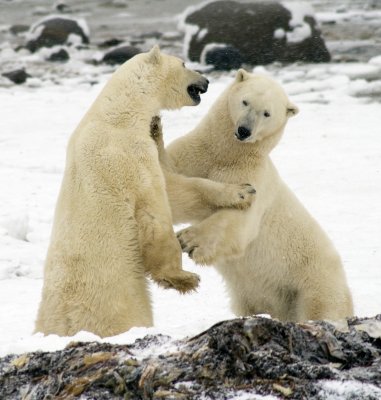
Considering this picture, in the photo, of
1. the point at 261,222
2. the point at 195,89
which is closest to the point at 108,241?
the point at 195,89

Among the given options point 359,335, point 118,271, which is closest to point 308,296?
point 118,271

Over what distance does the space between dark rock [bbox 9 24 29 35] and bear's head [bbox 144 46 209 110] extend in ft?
48.7

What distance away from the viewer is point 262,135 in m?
5.06

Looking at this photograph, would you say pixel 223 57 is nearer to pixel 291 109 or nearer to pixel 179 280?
pixel 291 109

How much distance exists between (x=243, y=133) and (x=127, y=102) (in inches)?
34.1

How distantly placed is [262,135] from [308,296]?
1.04 metres

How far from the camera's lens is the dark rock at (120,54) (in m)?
15.0

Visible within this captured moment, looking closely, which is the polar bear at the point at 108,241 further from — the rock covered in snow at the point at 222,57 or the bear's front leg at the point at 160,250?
the rock covered in snow at the point at 222,57

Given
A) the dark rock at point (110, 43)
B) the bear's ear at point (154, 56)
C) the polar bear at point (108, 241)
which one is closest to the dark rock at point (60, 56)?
the dark rock at point (110, 43)

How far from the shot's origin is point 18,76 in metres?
14.0

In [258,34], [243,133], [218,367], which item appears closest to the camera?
[218,367]

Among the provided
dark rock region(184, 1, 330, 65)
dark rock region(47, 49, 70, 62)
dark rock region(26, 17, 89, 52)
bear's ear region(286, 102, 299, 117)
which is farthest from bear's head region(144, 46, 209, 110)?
dark rock region(26, 17, 89, 52)

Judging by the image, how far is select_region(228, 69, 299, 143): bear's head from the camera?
4941 millimetres

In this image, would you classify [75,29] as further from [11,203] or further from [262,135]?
[262,135]
